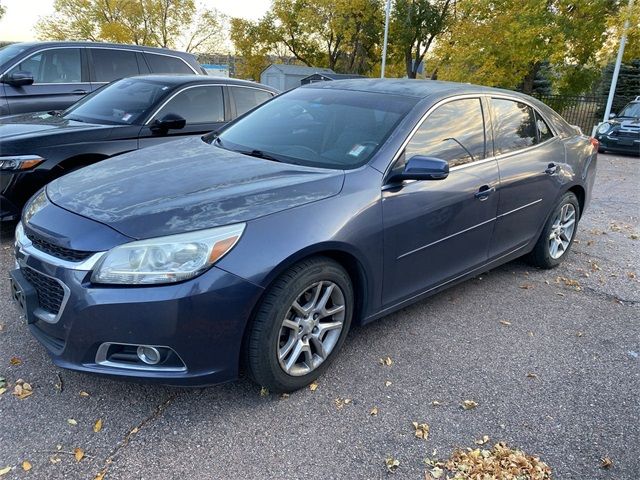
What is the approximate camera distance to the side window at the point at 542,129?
4336mm

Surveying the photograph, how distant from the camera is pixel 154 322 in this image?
86.3 inches

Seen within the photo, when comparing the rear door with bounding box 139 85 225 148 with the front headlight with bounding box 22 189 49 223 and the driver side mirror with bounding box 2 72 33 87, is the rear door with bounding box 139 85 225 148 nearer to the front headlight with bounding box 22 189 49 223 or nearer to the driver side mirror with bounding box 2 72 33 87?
the front headlight with bounding box 22 189 49 223

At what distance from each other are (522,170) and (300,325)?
231 cm

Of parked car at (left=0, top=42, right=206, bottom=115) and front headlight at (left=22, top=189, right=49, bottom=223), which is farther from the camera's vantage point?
parked car at (left=0, top=42, right=206, bottom=115)

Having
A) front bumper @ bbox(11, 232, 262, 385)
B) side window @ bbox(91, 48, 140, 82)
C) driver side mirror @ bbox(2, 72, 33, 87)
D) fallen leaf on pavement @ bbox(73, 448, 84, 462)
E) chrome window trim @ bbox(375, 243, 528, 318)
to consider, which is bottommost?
fallen leaf on pavement @ bbox(73, 448, 84, 462)

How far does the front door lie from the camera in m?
2.99

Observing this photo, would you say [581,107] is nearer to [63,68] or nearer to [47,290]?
[63,68]

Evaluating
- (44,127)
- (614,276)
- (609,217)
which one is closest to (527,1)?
(609,217)

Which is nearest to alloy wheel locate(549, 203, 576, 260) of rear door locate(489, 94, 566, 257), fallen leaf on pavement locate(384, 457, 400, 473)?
rear door locate(489, 94, 566, 257)

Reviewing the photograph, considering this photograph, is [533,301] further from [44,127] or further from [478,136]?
[44,127]

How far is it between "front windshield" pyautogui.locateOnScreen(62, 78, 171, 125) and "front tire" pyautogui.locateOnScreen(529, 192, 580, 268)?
3.98m

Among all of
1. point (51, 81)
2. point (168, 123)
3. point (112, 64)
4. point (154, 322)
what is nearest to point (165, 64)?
point (112, 64)

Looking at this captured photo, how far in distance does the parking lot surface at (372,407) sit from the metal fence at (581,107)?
20031 millimetres

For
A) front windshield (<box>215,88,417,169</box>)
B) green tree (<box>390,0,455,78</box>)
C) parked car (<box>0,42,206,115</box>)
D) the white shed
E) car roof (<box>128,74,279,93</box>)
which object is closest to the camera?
front windshield (<box>215,88,417,169</box>)
